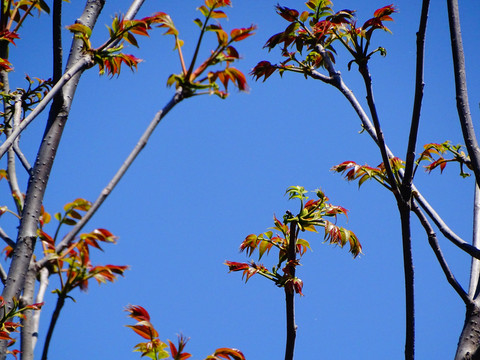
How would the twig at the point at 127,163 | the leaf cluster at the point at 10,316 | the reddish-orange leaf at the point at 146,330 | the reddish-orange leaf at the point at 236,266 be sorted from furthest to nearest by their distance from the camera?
the reddish-orange leaf at the point at 236,266
the reddish-orange leaf at the point at 146,330
the leaf cluster at the point at 10,316
the twig at the point at 127,163

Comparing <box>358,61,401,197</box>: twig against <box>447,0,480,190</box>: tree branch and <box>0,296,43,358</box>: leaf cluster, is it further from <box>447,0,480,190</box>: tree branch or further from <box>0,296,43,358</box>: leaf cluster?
<box>0,296,43,358</box>: leaf cluster

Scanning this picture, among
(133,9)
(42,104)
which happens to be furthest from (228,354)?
(133,9)

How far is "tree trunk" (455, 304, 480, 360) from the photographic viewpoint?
76.2 inches

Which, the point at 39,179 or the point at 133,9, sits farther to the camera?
the point at 133,9

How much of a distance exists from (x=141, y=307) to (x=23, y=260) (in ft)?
1.62

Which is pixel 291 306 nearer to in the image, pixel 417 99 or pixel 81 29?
pixel 417 99

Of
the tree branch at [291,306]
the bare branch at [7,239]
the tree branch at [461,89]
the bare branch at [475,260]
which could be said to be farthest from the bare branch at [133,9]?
the bare branch at [475,260]

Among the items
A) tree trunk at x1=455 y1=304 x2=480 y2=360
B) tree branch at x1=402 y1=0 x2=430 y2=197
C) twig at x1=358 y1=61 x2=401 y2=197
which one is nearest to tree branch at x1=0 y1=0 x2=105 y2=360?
twig at x1=358 y1=61 x2=401 y2=197

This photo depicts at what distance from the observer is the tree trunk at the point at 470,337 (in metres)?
1.94

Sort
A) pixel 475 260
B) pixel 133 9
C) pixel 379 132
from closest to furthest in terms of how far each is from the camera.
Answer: pixel 379 132 < pixel 133 9 < pixel 475 260

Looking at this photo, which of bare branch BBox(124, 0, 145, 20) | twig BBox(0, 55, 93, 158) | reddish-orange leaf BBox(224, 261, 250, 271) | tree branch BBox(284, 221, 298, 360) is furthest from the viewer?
reddish-orange leaf BBox(224, 261, 250, 271)

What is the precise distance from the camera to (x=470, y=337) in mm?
1989

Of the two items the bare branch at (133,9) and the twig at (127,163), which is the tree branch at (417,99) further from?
the bare branch at (133,9)

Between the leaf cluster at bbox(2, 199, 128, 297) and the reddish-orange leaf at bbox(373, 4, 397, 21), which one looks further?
the reddish-orange leaf at bbox(373, 4, 397, 21)
